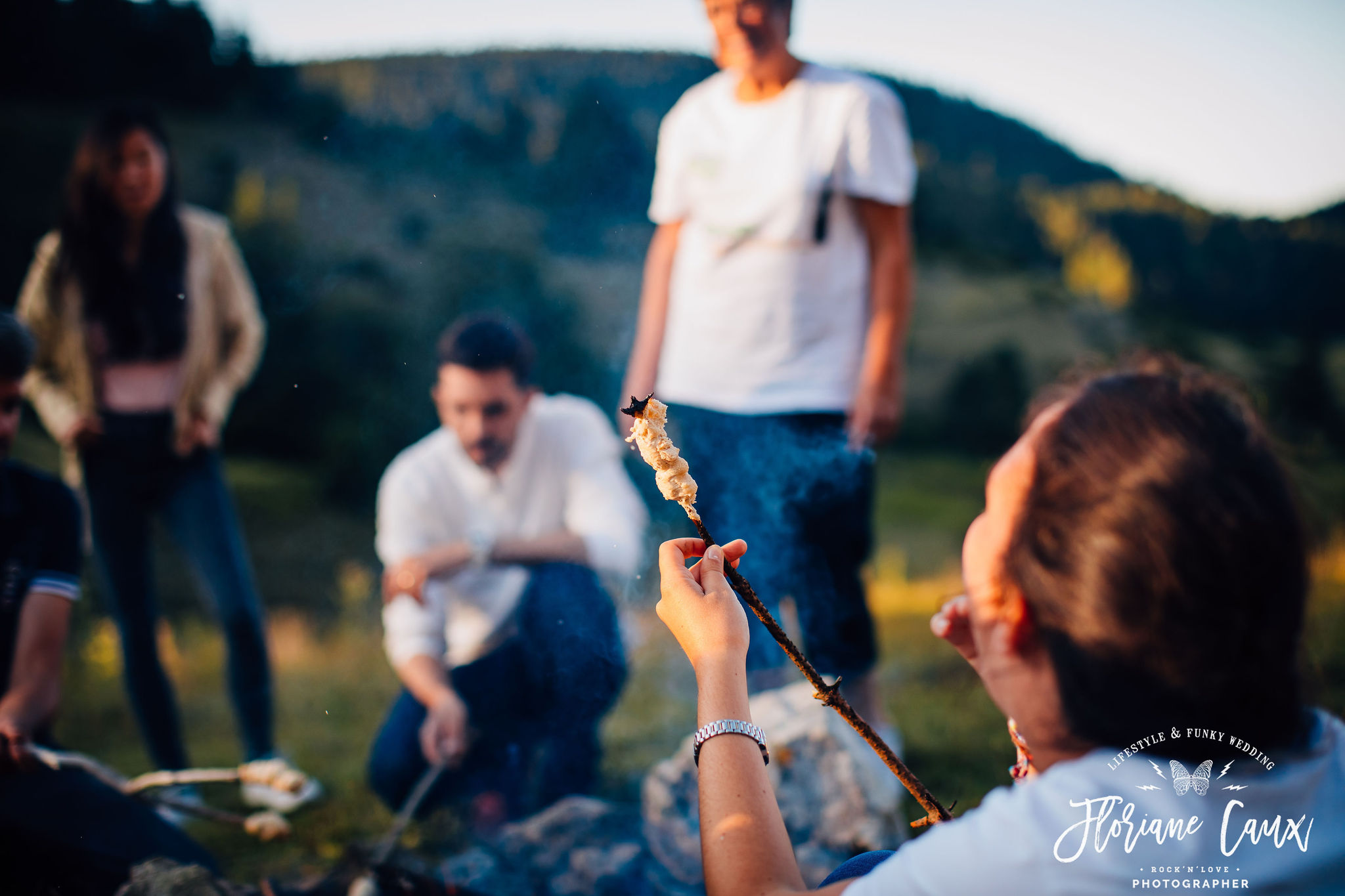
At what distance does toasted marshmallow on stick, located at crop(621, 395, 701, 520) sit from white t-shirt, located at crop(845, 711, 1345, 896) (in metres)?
0.59

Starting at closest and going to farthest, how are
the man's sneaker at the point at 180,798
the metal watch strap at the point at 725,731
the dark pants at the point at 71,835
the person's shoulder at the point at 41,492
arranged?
the metal watch strap at the point at 725,731
the dark pants at the point at 71,835
the person's shoulder at the point at 41,492
the man's sneaker at the point at 180,798

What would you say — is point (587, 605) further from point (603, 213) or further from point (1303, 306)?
point (1303, 306)

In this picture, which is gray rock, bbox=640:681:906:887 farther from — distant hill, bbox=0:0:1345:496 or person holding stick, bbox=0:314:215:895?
distant hill, bbox=0:0:1345:496

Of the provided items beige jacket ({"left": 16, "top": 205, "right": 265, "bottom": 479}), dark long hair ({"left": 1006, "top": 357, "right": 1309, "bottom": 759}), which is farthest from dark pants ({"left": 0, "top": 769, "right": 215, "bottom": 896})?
dark long hair ({"left": 1006, "top": 357, "right": 1309, "bottom": 759})

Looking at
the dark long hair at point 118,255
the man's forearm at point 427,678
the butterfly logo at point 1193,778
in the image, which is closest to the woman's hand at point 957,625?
the butterfly logo at point 1193,778

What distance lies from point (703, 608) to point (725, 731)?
0.61 ft

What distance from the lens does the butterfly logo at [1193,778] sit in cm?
93

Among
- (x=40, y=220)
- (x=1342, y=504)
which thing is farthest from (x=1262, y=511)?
(x=40, y=220)

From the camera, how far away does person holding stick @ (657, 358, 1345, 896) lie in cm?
90

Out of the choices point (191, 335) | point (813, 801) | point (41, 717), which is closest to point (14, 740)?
point (41, 717)

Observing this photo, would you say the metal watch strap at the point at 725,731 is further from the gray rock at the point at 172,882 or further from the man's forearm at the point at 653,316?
the man's forearm at the point at 653,316

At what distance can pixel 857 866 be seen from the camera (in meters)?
1.41

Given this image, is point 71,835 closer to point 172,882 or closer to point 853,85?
point 172,882

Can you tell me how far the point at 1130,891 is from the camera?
890 mm
